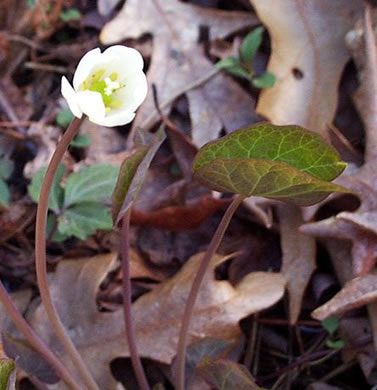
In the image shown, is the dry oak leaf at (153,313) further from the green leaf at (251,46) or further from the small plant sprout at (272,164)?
the green leaf at (251,46)

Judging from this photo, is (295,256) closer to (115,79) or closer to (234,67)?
(234,67)

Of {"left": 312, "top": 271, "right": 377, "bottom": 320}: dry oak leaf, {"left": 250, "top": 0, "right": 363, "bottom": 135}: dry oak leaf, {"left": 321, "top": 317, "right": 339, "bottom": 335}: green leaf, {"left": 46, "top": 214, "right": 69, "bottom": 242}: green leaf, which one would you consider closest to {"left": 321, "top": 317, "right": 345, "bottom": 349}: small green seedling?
{"left": 321, "top": 317, "right": 339, "bottom": 335}: green leaf

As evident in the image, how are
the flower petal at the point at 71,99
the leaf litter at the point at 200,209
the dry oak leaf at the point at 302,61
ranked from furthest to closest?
the dry oak leaf at the point at 302,61 < the leaf litter at the point at 200,209 < the flower petal at the point at 71,99

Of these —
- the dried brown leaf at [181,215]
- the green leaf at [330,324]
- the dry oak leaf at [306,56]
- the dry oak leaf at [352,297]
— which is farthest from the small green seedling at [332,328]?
the dry oak leaf at [306,56]

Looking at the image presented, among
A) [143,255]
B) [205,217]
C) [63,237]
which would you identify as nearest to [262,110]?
[205,217]

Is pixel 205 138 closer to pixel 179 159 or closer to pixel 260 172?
pixel 179 159

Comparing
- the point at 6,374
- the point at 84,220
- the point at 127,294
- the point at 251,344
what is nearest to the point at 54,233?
the point at 84,220

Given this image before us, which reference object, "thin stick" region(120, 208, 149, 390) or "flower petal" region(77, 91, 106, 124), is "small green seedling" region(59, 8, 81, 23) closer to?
"thin stick" region(120, 208, 149, 390)
